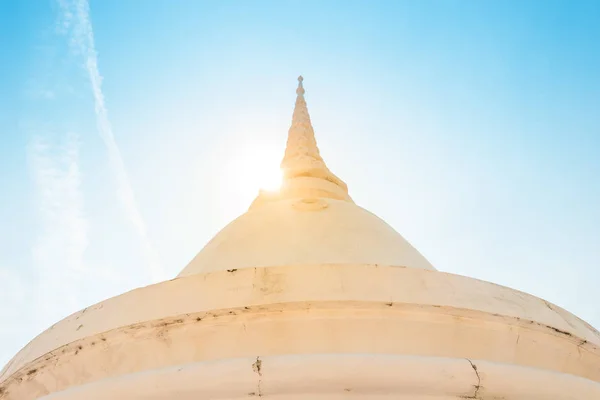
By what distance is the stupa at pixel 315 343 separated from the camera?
3.17 meters

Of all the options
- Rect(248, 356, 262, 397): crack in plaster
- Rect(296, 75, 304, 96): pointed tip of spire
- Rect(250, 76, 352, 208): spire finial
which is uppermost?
Rect(296, 75, 304, 96): pointed tip of spire

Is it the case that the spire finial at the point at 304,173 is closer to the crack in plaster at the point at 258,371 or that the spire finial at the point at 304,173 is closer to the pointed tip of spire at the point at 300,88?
the pointed tip of spire at the point at 300,88

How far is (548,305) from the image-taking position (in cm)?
436

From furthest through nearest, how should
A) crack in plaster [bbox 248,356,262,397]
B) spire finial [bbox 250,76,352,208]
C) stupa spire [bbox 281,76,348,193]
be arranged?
1. stupa spire [bbox 281,76,348,193]
2. spire finial [bbox 250,76,352,208]
3. crack in plaster [bbox 248,356,262,397]

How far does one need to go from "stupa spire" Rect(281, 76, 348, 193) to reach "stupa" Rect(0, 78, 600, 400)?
13.9ft

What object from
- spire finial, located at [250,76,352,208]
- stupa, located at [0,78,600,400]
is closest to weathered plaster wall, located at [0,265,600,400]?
stupa, located at [0,78,600,400]

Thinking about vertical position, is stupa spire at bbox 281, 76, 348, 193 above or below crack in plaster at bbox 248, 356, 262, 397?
above

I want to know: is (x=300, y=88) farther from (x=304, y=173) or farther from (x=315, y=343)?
(x=315, y=343)

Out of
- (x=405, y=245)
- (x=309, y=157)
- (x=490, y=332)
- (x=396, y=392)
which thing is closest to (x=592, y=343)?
(x=490, y=332)

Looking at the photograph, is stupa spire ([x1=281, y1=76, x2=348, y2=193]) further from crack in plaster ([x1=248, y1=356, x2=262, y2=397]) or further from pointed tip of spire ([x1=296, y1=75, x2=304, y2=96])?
crack in plaster ([x1=248, y1=356, x2=262, y2=397])

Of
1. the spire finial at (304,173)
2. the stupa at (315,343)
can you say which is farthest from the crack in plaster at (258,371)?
the spire finial at (304,173)

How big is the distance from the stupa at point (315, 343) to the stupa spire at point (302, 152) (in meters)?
4.23

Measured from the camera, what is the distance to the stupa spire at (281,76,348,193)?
27.3 feet

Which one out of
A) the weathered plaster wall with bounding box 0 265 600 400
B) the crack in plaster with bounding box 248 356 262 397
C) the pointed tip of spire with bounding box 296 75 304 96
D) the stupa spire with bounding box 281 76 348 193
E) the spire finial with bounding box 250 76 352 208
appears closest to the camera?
the crack in plaster with bounding box 248 356 262 397
